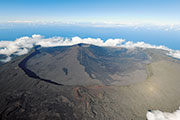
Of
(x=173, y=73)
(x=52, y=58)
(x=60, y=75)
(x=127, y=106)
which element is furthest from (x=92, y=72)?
(x=173, y=73)

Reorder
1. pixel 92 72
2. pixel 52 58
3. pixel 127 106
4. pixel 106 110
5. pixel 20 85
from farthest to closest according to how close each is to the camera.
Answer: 1. pixel 52 58
2. pixel 92 72
3. pixel 20 85
4. pixel 127 106
5. pixel 106 110

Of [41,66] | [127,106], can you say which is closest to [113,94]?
[127,106]

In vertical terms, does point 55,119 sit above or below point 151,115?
above

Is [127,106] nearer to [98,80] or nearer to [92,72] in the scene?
[98,80]

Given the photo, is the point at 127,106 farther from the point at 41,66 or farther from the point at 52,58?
the point at 52,58

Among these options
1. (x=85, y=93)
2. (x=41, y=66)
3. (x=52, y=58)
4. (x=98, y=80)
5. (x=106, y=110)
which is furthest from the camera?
(x=52, y=58)

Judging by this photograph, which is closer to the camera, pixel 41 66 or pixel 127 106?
pixel 127 106
